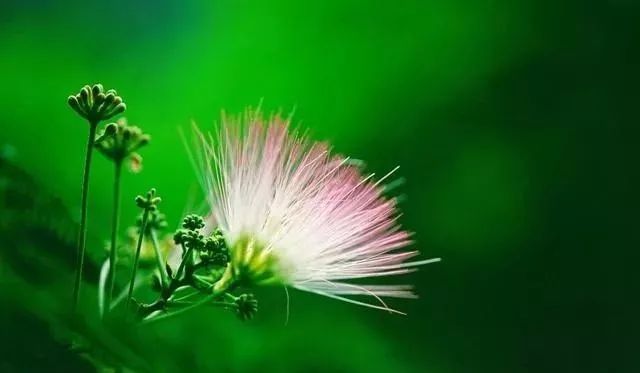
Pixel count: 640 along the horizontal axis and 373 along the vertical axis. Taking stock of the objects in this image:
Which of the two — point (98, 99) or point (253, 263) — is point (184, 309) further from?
point (98, 99)

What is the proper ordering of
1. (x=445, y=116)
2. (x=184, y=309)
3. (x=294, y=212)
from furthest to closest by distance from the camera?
1. (x=445, y=116)
2. (x=294, y=212)
3. (x=184, y=309)

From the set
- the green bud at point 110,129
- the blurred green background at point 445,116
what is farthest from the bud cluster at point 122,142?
the blurred green background at point 445,116

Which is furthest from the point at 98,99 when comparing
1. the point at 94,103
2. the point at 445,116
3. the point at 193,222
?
the point at 445,116

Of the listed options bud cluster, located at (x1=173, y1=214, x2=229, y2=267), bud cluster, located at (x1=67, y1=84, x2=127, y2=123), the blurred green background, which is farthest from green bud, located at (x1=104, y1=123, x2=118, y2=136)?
the blurred green background

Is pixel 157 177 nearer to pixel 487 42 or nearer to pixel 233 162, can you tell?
pixel 487 42

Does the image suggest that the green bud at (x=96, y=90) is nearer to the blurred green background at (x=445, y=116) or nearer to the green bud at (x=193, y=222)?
the green bud at (x=193, y=222)

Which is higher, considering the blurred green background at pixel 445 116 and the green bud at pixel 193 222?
the blurred green background at pixel 445 116

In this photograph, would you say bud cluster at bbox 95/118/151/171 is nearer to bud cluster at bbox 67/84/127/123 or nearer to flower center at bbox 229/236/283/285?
bud cluster at bbox 67/84/127/123
